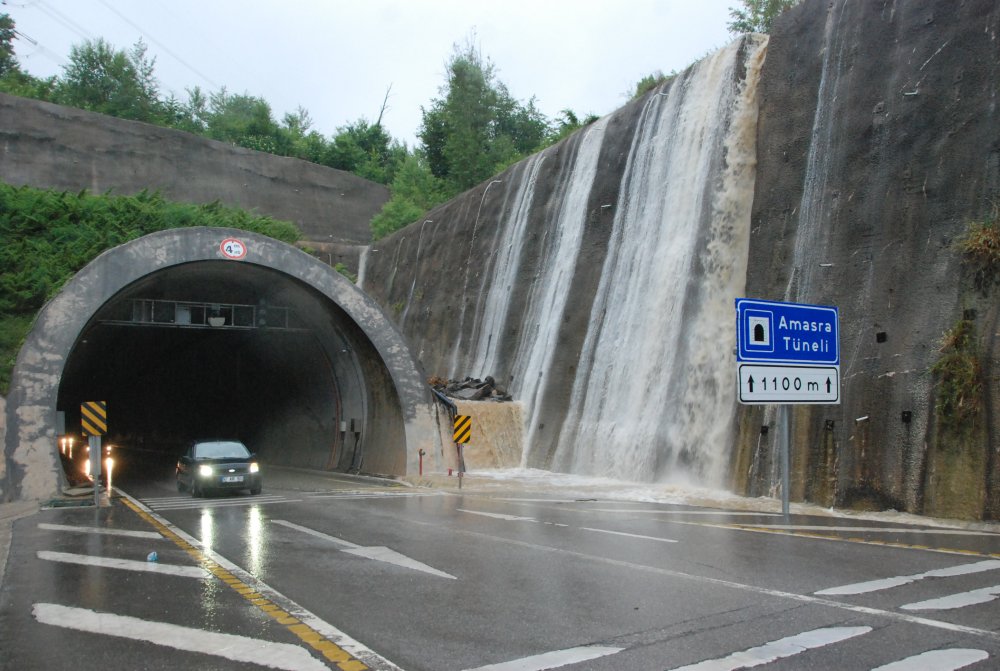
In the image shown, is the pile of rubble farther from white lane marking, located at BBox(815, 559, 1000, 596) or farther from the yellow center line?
white lane marking, located at BBox(815, 559, 1000, 596)

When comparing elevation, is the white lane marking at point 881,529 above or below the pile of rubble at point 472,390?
below

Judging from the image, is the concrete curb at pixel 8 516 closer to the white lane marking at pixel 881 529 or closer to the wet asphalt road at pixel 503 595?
the wet asphalt road at pixel 503 595

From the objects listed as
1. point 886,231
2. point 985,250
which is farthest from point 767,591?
point 886,231

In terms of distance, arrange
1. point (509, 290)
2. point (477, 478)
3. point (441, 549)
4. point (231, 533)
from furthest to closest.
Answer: point (509, 290) < point (477, 478) < point (231, 533) < point (441, 549)

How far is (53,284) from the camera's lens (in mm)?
28375

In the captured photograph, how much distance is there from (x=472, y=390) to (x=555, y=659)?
26516mm

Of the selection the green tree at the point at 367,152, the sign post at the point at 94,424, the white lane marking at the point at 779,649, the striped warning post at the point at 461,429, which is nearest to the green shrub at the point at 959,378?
the white lane marking at the point at 779,649

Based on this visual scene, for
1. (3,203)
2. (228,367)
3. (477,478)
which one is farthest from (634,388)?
(3,203)

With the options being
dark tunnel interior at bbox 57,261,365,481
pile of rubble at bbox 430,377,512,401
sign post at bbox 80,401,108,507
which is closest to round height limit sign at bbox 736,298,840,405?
sign post at bbox 80,401,108,507

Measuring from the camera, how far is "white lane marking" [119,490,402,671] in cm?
557

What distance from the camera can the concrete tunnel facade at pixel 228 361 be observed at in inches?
767

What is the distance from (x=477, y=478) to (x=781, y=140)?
13249 millimetres

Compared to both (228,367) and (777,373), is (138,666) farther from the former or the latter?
(228,367)

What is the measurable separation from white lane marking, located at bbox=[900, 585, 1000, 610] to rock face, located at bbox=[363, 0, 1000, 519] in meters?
6.92
